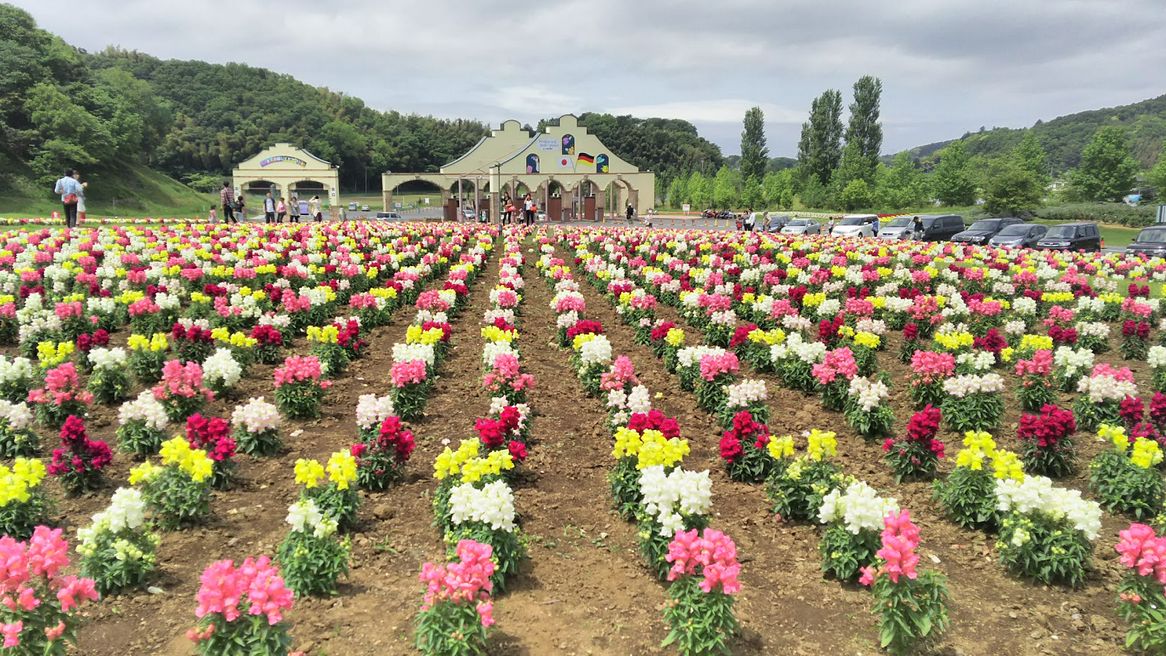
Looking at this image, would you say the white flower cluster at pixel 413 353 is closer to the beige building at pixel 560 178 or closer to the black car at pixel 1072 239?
the black car at pixel 1072 239

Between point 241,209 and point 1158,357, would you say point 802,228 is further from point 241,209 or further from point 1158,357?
point 1158,357

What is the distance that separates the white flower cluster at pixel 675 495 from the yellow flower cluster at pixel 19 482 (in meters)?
4.59

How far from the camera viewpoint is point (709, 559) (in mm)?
4059

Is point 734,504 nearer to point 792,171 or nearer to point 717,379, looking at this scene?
point 717,379

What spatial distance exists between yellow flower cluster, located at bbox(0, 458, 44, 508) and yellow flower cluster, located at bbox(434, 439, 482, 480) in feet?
9.86

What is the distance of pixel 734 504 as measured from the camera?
253 inches

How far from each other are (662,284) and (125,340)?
1053 centimetres

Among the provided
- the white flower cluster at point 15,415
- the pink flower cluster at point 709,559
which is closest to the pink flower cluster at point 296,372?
the white flower cluster at point 15,415

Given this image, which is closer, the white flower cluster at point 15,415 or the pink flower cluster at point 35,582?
the pink flower cluster at point 35,582

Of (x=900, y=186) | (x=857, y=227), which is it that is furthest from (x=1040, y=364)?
(x=900, y=186)

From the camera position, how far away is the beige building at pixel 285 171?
207ft

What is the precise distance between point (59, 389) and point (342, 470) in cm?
416

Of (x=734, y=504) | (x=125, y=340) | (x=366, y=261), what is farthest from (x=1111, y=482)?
(x=366, y=261)

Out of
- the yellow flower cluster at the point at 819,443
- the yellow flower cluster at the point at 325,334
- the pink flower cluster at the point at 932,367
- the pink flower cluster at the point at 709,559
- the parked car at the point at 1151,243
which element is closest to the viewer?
the pink flower cluster at the point at 709,559
